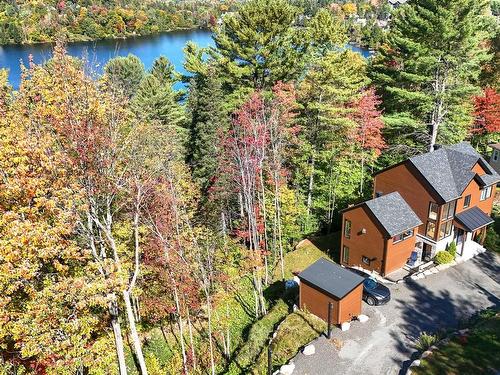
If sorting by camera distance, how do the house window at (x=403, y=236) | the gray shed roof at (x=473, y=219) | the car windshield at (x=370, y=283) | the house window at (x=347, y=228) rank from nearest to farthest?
the car windshield at (x=370, y=283), the house window at (x=403, y=236), the gray shed roof at (x=473, y=219), the house window at (x=347, y=228)

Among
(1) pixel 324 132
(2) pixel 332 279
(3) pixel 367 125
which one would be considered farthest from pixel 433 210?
Answer: (1) pixel 324 132

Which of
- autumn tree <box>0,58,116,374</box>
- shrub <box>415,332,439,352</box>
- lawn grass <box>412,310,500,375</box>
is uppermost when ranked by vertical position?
autumn tree <box>0,58,116,374</box>

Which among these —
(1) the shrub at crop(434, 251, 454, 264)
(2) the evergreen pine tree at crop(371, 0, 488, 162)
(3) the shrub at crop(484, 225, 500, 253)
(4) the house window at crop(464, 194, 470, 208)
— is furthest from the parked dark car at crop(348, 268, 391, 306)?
(2) the evergreen pine tree at crop(371, 0, 488, 162)

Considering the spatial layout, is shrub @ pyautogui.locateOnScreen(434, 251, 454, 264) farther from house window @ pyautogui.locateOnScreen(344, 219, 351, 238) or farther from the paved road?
house window @ pyautogui.locateOnScreen(344, 219, 351, 238)

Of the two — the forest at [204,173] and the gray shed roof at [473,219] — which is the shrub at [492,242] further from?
the forest at [204,173]

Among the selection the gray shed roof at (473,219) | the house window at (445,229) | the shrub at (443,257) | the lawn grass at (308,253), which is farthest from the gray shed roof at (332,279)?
the gray shed roof at (473,219)

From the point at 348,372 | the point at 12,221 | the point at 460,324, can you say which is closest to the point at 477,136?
the point at 460,324

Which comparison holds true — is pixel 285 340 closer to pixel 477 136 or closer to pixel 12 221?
pixel 12 221
